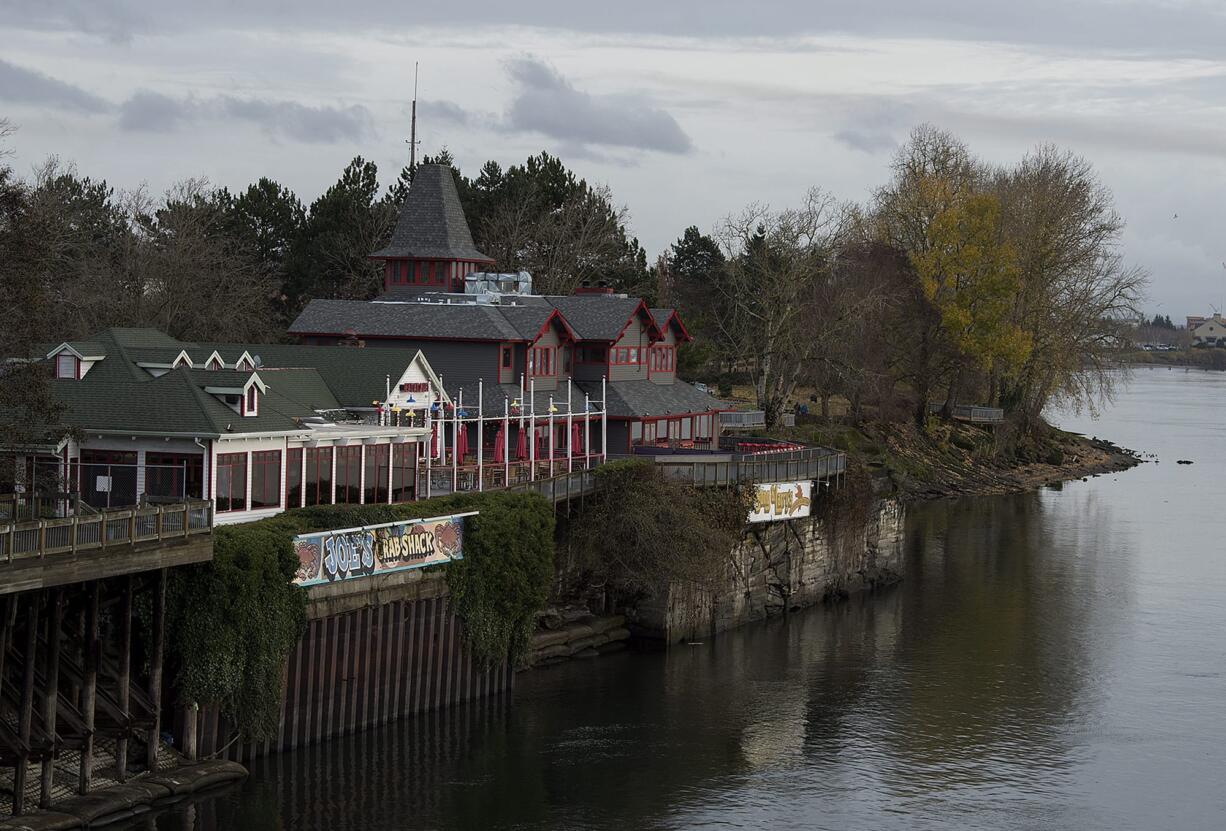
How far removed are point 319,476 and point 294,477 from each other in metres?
1.17

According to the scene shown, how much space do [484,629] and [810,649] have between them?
51.5ft

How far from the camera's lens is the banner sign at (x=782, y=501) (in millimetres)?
65812

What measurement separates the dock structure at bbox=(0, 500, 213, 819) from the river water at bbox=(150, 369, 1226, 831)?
2.51 metres

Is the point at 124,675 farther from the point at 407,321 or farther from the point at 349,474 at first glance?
the point at 407,321

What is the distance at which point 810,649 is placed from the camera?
62.1 meters

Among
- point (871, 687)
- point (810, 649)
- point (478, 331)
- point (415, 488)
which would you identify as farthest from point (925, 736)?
point (478, 331)

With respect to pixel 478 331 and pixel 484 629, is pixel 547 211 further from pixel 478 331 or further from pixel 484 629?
pixel 484 629

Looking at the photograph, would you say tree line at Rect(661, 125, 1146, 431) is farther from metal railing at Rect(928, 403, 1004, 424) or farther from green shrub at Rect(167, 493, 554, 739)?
green shrub at Rect(167, 493, 554, 739)

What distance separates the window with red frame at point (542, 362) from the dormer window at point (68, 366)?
2388cm

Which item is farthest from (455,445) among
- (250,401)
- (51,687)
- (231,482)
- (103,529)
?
(51,687)

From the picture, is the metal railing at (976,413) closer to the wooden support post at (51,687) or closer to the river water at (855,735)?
the river water at (855,735)

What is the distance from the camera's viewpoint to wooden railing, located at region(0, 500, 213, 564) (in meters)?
35.4

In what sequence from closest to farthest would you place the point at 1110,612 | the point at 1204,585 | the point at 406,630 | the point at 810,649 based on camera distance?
1. the point at 406,630
2. the point at 810,649
3. the point at 1110,612
4. the point at 1204,585

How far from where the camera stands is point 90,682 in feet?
127
